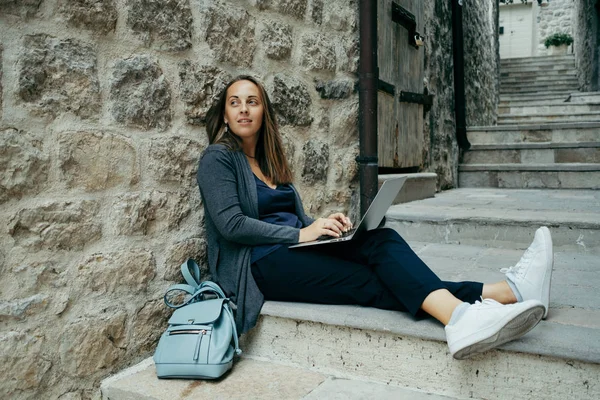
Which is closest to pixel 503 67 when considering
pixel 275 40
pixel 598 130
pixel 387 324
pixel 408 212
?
pixel 598 130

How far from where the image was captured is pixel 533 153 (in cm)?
515

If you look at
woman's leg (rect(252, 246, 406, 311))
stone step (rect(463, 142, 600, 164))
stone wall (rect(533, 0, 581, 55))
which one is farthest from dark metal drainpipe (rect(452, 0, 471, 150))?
stone wall (rect(533, 0, 581, 55))

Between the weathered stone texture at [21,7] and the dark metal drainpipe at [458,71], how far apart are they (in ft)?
14.6

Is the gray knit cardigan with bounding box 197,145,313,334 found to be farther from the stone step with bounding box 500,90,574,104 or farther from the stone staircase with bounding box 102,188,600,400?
the stone step with bounding box 500,90,574,104

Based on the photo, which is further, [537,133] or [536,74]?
[536,74]

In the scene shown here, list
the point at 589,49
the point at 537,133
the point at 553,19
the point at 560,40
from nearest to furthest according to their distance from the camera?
the point at 537,133
the point at 589,49
the point at 560,40
the point at 553,19

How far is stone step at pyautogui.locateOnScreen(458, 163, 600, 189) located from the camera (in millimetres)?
4578

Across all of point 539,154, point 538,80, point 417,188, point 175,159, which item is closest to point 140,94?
point 175,159

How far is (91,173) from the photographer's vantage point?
1.62 meters

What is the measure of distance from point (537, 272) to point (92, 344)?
145cm

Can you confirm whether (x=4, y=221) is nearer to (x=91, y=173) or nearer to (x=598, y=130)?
(x=91, y=173)

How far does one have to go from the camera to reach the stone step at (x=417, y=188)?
374 centimetres

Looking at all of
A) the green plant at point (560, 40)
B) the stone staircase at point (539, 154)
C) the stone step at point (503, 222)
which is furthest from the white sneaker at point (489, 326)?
the green plant at point (560, 40)

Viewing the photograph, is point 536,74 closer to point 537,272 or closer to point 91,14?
point 537,272
